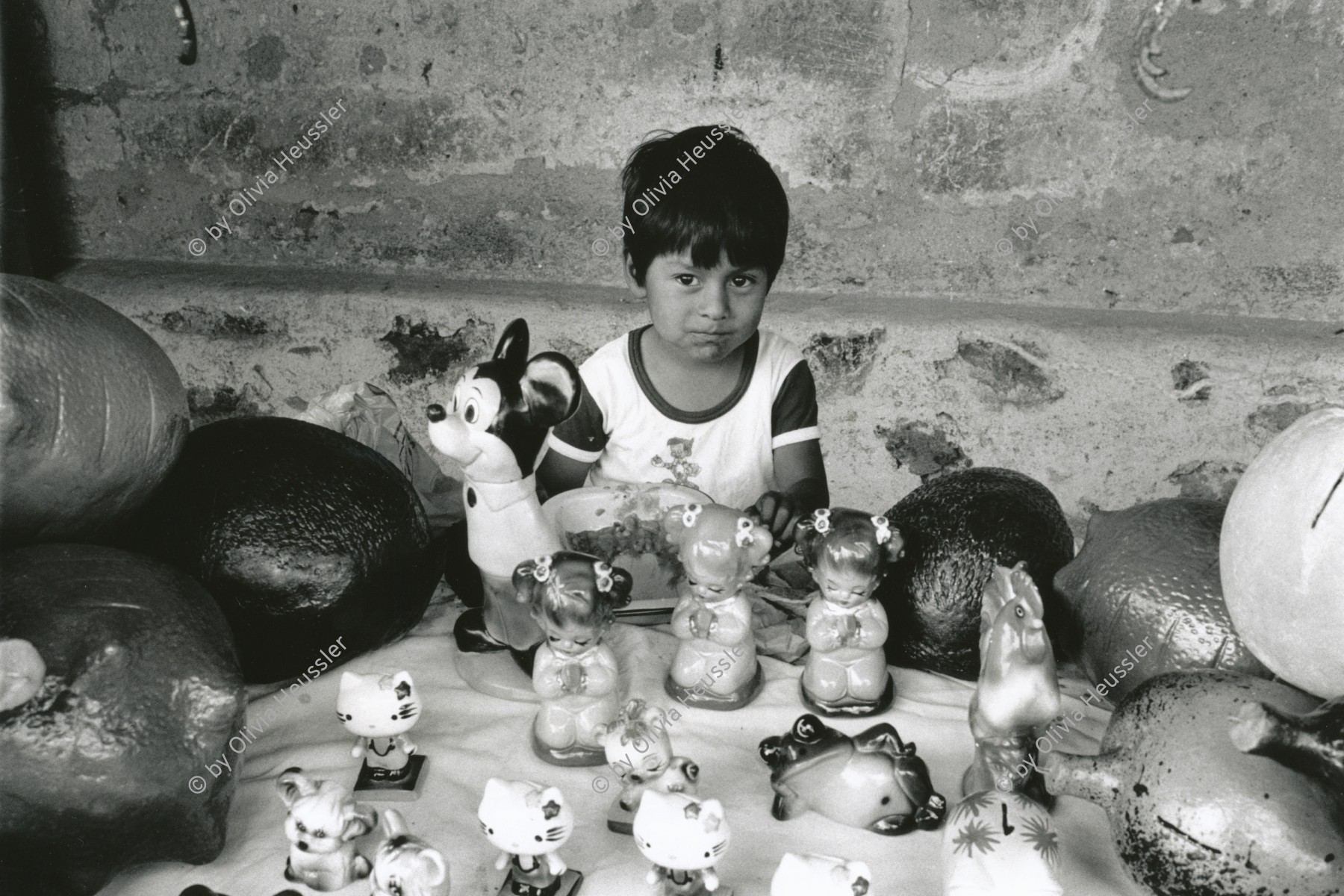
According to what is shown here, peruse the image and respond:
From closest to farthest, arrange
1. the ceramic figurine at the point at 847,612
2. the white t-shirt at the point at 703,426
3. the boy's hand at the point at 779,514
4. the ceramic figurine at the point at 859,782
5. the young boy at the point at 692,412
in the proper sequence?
the ceramic figurine at the point at 859,782 < the ceramic figurine at the point at 847,612 < the boy's hand at the point at 779,514 < the young boy at the point at 692,412 < the white t-shirt at the point at 703,426

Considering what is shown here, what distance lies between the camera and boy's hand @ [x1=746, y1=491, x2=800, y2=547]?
4.30ft

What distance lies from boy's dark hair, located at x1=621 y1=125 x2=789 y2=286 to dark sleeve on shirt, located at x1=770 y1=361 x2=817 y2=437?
214mm

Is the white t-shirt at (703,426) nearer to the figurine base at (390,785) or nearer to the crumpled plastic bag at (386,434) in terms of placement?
the crumpled plastic bag at (386,434)

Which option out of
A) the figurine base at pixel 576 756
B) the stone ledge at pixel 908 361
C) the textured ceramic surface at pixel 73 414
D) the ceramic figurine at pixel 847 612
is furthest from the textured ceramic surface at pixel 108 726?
the stone ledge at pixel 908 361

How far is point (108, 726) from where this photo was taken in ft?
2.71

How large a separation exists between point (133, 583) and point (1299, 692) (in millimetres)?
A: 992

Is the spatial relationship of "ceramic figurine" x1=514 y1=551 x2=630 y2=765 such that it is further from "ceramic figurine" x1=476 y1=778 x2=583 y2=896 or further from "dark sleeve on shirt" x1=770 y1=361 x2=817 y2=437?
"dark sleeve on shirt" x1=770 y1=361 x2=817 y2=437

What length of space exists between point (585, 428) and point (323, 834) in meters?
0.88

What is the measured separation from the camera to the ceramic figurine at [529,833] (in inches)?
33.1

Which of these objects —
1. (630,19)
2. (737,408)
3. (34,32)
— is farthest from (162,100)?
(737,408)

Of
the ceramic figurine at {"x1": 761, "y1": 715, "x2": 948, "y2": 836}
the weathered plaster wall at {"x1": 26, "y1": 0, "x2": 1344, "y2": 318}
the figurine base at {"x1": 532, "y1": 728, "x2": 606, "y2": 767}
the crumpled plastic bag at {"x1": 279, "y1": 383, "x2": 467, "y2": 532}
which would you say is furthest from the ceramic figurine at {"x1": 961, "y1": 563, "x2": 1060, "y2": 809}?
the weathered plaster wall at {"x1": 26, "y1": 0, "x2": 1344, "y2": 318}

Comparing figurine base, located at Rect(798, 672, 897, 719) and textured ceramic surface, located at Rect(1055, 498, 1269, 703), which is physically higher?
textured ceramic surface, located at Rect(1055, 498, 1269, 703)

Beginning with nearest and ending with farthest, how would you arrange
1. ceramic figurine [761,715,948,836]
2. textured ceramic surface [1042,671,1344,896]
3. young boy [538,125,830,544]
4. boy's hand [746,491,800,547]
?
textured ceramic surface [1042,671,1344,896] < ceramic figurine [761,715,948,836] < boy's hand [746,491,800,547] < young boy [538,125,830,544]

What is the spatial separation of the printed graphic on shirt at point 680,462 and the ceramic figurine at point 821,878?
35.2 inches
